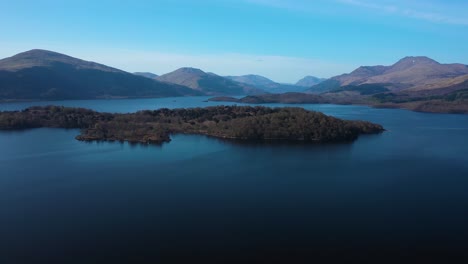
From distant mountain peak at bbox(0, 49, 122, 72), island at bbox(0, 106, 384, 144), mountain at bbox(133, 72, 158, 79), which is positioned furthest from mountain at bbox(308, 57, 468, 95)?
mountain at bbox(133, 72, 158, 79)

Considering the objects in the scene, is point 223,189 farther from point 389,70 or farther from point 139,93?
point 389,70

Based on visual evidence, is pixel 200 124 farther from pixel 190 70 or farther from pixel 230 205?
pixel 190 70

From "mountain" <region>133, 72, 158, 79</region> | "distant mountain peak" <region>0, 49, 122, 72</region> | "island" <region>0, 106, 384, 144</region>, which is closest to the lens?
"island" <region>0, 106, 384, 144</region>

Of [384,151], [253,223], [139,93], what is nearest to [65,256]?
[253,223]

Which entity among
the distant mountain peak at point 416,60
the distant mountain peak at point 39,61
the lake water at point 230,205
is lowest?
the lake water at point 230,205

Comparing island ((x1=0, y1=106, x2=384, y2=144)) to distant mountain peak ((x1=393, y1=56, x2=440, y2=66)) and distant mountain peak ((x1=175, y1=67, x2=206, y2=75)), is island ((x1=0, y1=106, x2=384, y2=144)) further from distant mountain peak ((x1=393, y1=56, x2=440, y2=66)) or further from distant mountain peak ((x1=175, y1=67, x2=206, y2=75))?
distant mountain peak ((x1=393, y1=56, x2=440, y2=66))

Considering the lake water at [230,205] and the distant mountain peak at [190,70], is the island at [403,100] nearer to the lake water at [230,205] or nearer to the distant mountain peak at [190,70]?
the lake water at [230,205]

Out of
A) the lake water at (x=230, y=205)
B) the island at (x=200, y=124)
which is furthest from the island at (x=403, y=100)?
the lake water at (x=230, y=205)
